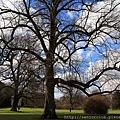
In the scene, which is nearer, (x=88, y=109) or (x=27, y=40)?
(x=27, y=40)

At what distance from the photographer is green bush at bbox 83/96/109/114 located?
41.4 meters

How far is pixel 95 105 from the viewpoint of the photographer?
41750mm

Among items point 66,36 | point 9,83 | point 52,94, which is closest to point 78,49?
point 66,36

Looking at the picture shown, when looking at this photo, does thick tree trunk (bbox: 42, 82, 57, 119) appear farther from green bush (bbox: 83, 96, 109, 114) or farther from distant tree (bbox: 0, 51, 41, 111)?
green bush (bbox: 83, 96, 109, 114)

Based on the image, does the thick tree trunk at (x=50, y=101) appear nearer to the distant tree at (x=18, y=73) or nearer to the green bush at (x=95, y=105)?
the distant tree at (x=18, y=73)

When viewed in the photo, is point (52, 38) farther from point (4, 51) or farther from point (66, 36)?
point (4, 51)

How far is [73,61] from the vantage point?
24.4 meters

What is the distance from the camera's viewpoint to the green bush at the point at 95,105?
41.4 m

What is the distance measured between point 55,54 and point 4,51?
524cm

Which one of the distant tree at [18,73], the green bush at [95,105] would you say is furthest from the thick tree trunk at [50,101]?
the green bush at [95,105]

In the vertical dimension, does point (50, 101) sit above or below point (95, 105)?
below

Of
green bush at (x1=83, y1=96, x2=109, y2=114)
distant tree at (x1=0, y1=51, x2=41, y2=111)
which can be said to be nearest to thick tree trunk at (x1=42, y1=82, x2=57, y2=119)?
distant tree at (x1=0, y1=51, x2=41, y2=111)

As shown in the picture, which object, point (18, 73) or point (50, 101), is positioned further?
point (18, 73)

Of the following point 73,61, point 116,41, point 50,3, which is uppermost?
point 50,3
